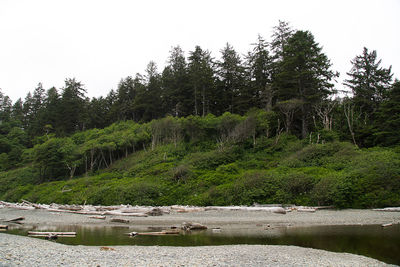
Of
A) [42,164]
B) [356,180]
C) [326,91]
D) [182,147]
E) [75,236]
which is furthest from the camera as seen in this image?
[42,164]

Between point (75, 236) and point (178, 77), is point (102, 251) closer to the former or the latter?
point (75, 236)

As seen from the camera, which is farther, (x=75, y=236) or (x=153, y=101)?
(x=153, y=101)

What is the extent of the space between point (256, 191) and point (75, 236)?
15193 millimetres

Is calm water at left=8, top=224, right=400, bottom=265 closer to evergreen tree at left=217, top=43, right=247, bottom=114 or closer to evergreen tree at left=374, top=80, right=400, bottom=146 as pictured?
evergreen tree at left=374, top=80, right=400, bottom=146

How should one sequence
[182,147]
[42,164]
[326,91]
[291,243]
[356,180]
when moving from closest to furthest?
[291,243], [356,180], [326,91], [182,147], [42,164]

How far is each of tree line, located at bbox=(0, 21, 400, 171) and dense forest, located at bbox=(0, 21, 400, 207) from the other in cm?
21

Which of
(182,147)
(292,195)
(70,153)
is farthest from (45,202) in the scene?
(292,195)

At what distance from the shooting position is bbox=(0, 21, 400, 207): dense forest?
23922mm

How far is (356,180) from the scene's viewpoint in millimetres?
21297

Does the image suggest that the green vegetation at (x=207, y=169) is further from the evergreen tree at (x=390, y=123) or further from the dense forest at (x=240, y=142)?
the evergreen tree at (x=390, y=123)

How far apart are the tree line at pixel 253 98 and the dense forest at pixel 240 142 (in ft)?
0.69

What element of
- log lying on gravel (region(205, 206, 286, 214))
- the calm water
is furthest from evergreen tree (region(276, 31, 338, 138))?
the calm water

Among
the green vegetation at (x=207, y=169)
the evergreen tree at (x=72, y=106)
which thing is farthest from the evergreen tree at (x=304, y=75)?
the evergreen tree at (x=72, y=106)

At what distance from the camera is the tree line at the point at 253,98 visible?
3550cm
